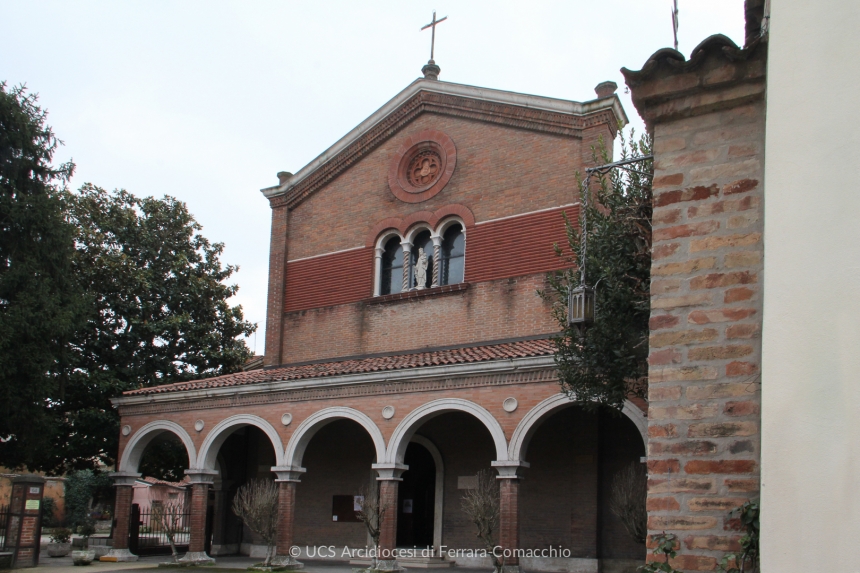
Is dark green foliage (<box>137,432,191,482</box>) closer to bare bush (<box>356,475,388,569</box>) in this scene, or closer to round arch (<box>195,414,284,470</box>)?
round arch (<box>195,414,284,470</box>)

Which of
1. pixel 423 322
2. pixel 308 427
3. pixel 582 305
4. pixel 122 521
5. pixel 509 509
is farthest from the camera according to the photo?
pixel 122 521

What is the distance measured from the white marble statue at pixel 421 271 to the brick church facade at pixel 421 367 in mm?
33

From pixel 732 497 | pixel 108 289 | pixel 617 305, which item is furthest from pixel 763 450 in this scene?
pixel 108 289

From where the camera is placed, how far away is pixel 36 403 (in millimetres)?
18719

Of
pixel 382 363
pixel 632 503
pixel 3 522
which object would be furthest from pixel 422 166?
pixel 3 522

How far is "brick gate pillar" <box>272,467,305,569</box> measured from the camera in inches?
658

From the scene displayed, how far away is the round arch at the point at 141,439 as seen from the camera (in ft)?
63.5

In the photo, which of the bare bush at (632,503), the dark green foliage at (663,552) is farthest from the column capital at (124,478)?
the dark green foliage at (663,552)

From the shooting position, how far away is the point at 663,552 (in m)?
4.19

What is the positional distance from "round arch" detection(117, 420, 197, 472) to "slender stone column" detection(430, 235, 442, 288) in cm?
650

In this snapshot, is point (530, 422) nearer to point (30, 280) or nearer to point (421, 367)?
point (421, 367)

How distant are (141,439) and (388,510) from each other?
720cm

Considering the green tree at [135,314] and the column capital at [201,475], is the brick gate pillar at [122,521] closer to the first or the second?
the column capital at [201,475]

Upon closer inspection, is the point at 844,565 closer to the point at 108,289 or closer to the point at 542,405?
the point at 542,405
